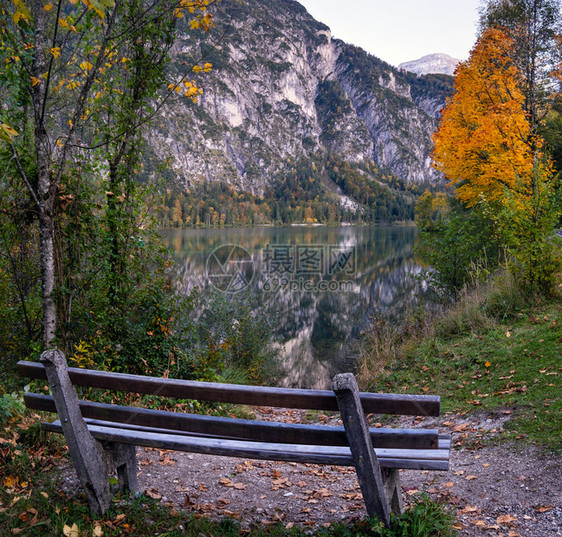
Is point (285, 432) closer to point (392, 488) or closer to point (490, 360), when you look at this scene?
point (392, 488)

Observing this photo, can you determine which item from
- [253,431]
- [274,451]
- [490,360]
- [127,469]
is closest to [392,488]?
[274,451]

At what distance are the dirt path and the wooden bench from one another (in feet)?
2.39

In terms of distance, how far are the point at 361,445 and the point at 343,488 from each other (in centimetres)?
200

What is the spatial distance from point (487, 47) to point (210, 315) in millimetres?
13794

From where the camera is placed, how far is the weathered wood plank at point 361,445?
2.18 m

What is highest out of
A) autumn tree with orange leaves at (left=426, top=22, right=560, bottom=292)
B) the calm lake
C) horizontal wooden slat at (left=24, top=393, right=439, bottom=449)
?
autumn tree with orange leaves at (left=426, top=22, right=560, bottom=292)

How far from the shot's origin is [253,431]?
8.20ft

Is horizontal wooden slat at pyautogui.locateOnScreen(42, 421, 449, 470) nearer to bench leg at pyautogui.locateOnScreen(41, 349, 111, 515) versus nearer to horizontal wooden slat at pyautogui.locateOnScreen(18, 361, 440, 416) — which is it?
bench leg at pyautogui.locateOnScreen(41, 349, 111, 515)

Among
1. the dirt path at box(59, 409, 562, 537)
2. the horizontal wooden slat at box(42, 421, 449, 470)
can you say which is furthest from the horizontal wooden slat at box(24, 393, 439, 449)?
the dirt path at box(59, 409, 562, 537)

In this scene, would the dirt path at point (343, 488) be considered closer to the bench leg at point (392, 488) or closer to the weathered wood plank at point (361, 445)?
the bench leg at point (392, 488)

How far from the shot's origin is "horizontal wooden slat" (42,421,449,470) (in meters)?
2.55

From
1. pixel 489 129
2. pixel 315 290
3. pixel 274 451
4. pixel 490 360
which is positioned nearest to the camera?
pixel 274 451

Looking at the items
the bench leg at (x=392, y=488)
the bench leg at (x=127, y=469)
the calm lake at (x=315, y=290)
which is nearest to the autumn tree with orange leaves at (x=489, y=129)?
the calm lake at (x=315, y=290)

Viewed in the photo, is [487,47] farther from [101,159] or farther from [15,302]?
[15,302]
